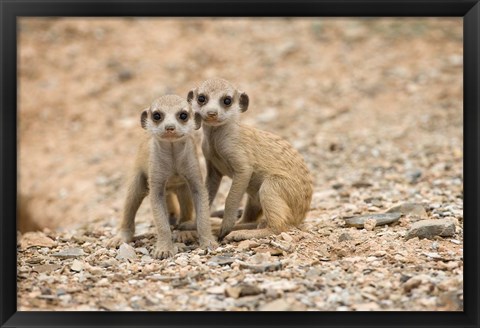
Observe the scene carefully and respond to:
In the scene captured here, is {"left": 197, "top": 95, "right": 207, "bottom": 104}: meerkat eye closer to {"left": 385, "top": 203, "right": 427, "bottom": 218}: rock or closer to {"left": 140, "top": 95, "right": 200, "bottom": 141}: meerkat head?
{"left": 140, "top": 95, "right": 200, "bottom": 141}: meerkat head

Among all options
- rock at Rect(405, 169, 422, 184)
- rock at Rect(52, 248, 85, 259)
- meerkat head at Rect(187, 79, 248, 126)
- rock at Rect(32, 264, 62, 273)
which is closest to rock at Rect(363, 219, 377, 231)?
meerkat head at Rect(187, 79, 248, 126)

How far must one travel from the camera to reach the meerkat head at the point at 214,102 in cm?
Result: 546

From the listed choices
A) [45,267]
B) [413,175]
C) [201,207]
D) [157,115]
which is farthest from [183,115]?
[413,175]

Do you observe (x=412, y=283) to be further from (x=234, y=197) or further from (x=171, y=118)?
(x=171, y=118)

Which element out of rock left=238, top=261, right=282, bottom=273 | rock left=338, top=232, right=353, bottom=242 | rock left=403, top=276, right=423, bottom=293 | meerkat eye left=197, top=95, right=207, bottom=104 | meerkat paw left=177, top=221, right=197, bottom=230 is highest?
meerkat eye left=197, top=95, right=207, bottom=104

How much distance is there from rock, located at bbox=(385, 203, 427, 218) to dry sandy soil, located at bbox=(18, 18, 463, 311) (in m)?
0.09

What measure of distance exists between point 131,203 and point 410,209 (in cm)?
254

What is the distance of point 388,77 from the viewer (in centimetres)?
1245

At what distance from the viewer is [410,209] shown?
6234 mm

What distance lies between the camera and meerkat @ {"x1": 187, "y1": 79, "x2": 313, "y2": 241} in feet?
18.3

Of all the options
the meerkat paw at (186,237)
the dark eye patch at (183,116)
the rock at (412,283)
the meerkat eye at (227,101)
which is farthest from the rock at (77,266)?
the rock at (412,283)
